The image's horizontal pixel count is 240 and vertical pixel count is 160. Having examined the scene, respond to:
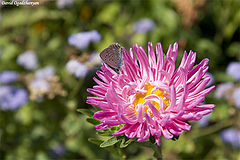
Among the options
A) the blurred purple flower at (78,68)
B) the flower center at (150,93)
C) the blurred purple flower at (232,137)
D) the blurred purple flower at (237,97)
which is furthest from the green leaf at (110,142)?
the blurred purple flower at (232,137)

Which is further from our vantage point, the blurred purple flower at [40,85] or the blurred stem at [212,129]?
the blurred stem at [212,129]

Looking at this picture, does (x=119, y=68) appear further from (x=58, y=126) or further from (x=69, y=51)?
(x=58, y=126)

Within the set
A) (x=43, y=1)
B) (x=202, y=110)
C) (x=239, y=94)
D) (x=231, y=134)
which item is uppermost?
(x=43, y=1)

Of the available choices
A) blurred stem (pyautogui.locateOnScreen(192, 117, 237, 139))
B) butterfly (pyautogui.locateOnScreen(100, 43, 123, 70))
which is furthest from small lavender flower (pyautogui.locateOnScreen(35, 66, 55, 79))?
butterfly (pyautogui.locateOnScreen(100, 43, 123, 70))

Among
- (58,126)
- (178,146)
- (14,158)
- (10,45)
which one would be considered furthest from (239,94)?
(10,45)

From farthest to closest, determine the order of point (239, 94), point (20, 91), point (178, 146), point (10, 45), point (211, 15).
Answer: point (211, 15) → point (10, 45) → point (20, 91) → point (178, 146) → point (239, 94)

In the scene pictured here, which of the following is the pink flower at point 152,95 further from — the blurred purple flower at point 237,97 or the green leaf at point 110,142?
the blurred purple flower at point 237,97
